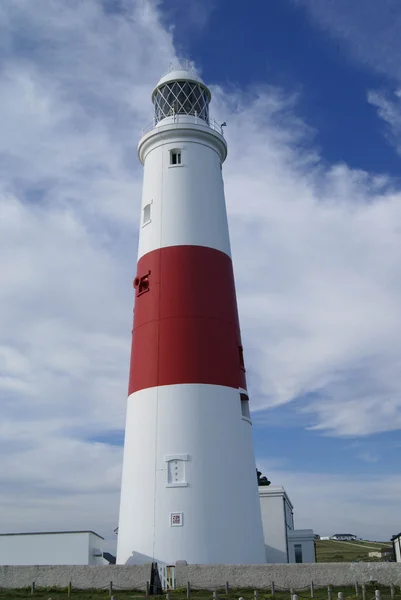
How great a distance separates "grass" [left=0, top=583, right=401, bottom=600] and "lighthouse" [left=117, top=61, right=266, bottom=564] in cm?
161

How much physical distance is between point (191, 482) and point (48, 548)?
9724mm

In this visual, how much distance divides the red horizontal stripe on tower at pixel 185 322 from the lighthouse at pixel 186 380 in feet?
0.11

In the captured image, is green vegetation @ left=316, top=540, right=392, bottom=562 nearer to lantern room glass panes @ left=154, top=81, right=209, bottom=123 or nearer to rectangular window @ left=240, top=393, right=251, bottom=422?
rectangular window @ left=240, top=393, right=251, bottom=422

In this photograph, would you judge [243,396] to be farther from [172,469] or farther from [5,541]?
[5,541]

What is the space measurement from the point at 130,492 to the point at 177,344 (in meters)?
4.64

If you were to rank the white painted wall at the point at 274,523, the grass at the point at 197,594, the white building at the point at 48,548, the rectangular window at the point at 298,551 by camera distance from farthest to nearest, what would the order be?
1. the rectangular window at the point at 298,551
2. the white painted wall at the point at 274,523
3. the white building at the point at 48,548
4. the grass at the point at 197,594

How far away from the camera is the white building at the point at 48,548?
974 inches

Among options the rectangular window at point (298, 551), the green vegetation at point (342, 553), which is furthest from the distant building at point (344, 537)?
the rectangular window at point (298, 551)

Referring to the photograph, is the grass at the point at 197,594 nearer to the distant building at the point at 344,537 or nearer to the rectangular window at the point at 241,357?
the rectangular window at the point at 241,357

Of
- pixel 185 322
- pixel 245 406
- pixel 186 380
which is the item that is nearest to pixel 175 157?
pixel 185 322

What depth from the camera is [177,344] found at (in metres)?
19.5

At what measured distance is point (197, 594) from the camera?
16.0m

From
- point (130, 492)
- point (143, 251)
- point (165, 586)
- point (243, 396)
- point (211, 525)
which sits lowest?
point (165, 586)

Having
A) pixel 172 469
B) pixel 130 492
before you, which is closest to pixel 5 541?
pixel 130 492
